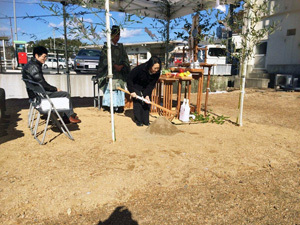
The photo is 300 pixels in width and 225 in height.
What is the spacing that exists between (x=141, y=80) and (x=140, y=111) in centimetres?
63

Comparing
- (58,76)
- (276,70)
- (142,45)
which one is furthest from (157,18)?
(142,45)

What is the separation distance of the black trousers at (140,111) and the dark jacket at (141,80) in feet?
0.67

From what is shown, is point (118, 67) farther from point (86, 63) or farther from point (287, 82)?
point (287, 82)

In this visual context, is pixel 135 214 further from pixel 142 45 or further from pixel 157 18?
pixel 142 45

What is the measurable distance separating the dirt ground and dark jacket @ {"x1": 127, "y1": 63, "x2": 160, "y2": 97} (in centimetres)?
86

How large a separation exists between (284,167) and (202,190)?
131 cm

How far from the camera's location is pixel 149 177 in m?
2.53

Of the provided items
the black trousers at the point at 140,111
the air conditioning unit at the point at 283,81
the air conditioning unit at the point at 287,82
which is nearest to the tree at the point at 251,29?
the black trousers at the point at 140,111

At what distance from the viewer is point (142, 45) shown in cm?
3806

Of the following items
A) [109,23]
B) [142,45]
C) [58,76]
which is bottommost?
[58,76]

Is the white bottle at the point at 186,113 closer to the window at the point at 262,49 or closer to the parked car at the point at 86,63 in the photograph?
the parked car at the point at 86,63

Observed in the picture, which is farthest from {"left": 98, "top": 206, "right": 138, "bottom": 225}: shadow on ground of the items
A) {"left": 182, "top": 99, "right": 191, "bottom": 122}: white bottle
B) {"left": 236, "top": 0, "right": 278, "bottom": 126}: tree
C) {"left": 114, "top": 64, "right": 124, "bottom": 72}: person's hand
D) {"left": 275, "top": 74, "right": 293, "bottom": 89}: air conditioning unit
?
{"left": 275, "top": 74, "right": 293, "bottom": 89}: air conditioning unit

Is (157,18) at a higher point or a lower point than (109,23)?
higher

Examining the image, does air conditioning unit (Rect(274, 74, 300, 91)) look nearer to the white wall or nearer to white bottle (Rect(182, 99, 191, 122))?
the white wall
